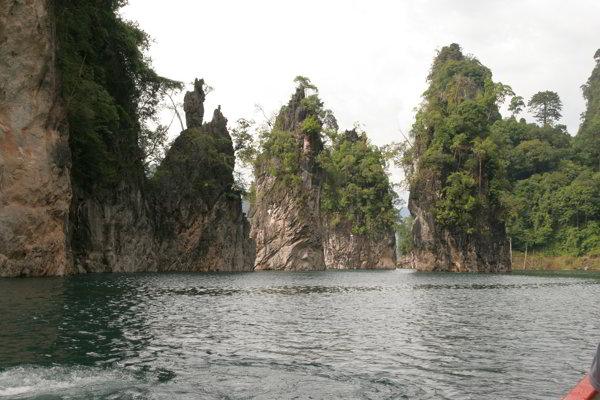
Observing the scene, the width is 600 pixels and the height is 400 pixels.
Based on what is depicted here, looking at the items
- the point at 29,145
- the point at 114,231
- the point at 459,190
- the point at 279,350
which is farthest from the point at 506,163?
the point at 279,350

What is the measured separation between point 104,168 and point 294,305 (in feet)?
94.5

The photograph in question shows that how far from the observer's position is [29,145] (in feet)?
116

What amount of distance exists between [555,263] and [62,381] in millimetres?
112693

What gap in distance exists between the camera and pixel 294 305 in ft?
86.8

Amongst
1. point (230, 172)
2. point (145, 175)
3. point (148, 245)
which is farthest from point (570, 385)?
point (230, 172)

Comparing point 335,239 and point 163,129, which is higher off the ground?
point 163,129

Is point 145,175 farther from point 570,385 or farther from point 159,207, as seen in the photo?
point 570,385

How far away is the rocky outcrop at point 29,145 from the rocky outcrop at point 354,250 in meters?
88.0

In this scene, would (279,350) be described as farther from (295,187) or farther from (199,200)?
(295,187)

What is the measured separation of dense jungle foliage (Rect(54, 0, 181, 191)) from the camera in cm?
4259

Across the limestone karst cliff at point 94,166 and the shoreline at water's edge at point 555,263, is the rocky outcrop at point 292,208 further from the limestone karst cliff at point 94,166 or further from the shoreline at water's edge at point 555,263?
the shoreline at water's edge at point 555,263

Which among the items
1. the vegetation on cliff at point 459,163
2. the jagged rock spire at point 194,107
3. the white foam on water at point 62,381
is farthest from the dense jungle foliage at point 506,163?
the white foam on water at point 62,381

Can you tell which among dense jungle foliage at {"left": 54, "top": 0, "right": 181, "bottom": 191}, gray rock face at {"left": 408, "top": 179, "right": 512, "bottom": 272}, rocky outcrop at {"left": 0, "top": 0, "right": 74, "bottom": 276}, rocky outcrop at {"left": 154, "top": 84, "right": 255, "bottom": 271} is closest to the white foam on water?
rocky outcrop at {"left": 0, "top": 0, "right": 74, "bottom": 276}

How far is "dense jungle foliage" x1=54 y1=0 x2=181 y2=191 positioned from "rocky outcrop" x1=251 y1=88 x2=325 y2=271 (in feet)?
110
